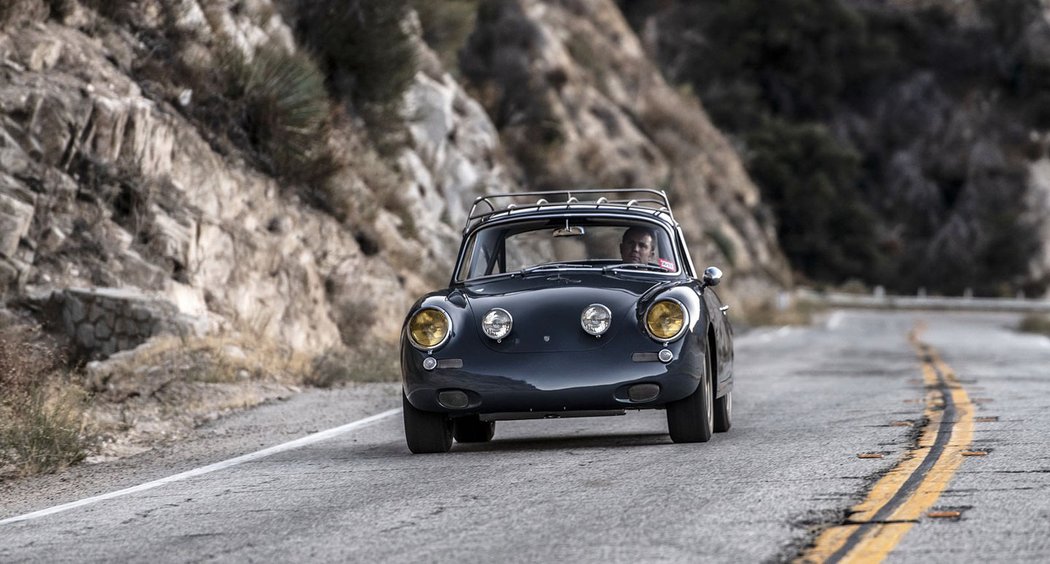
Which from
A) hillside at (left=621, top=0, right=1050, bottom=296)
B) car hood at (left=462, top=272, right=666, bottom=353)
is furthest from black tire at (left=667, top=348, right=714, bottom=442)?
hillside at (left=621, top=0, right=1050, bottom=296)

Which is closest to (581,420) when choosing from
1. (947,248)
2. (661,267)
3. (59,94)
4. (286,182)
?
(661,267)

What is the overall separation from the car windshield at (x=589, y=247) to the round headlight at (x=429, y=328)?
1185 millimetres

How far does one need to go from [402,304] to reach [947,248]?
192 feet

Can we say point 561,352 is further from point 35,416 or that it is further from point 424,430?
point 35,416

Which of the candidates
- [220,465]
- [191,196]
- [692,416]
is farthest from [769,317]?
[220,465]

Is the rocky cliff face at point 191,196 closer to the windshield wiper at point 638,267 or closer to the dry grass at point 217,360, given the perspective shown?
the dry grass at point 217,360

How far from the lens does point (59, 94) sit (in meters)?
17.0

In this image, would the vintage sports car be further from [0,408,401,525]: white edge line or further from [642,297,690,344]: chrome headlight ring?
[0,408,401,525]: white edge line

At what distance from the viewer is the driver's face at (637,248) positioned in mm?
11266

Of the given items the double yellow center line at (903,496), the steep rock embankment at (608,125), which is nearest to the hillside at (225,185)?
the steep rock embankment at (608,125)

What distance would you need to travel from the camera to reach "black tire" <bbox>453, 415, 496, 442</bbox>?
435 inches

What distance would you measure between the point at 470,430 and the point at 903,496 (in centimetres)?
414

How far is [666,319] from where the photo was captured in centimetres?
985

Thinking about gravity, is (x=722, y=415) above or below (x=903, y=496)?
above
